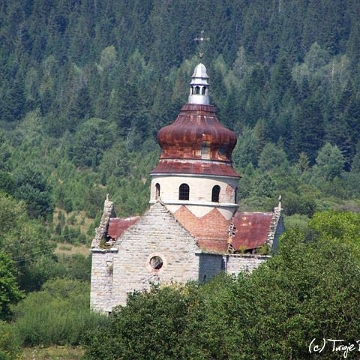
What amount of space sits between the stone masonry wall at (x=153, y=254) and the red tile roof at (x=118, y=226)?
239 centimetres

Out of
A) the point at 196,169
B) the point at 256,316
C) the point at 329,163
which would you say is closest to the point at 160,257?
the point at 196,169

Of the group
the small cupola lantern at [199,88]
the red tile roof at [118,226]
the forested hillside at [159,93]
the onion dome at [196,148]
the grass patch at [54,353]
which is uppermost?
the small cupola lantern at [199,88]

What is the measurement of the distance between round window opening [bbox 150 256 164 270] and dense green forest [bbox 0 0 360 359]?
2.68 metres

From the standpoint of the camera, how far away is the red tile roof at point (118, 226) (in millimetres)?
66812

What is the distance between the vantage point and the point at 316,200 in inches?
4392

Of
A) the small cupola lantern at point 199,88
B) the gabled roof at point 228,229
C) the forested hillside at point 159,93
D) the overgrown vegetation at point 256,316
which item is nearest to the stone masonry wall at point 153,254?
the gabled roof at point 228,229

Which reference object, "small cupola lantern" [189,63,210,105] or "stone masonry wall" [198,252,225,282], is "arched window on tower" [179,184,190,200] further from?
"small cupola lantern" [189,63,210,105]

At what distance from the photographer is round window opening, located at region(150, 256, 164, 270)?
63.8 meters

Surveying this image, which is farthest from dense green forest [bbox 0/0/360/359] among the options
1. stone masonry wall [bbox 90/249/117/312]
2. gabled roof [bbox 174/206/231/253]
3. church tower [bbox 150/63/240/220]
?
church tower [bbox 150/63/240/220]

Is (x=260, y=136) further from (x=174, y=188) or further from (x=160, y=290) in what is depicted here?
(x=160, y=290)

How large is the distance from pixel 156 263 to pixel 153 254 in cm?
30

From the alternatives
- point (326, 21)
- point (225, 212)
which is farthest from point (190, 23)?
point (225, 212)

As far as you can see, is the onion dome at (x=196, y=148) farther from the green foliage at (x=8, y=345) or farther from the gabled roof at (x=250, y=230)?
the green foliage at (x=8, y=345)

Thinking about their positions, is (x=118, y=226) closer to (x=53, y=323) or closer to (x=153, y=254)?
(x=153, y=254)
